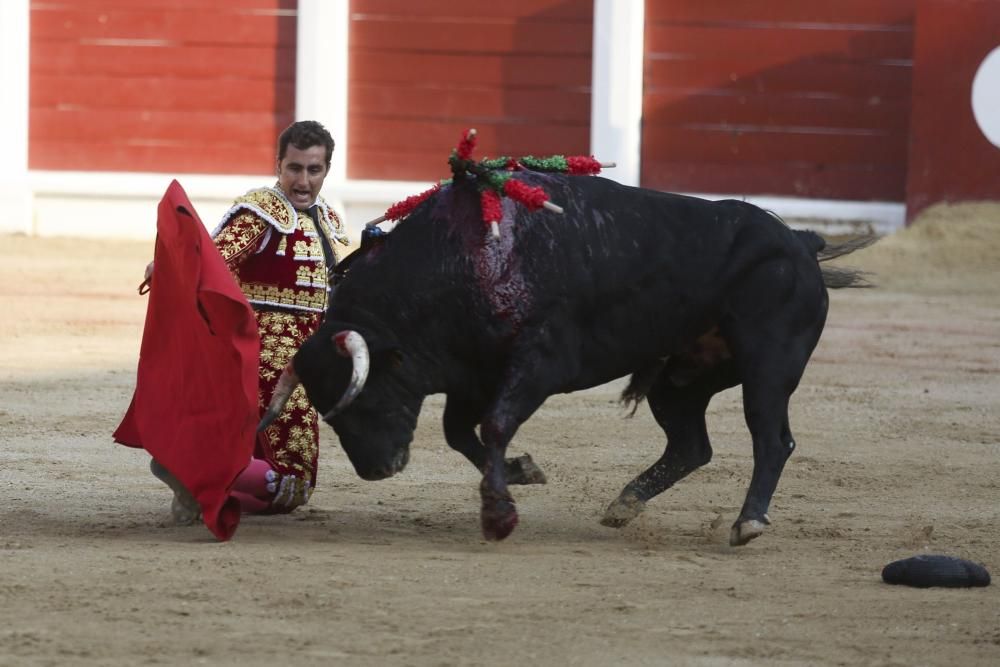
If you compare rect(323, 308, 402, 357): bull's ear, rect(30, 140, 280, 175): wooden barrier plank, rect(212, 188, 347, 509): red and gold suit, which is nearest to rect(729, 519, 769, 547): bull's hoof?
rect(323, 308, 402, 357): bull's ear

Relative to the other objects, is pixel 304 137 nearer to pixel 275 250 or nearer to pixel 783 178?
pixel 275 250

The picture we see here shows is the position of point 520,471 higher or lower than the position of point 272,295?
lower

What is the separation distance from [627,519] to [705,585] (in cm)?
66

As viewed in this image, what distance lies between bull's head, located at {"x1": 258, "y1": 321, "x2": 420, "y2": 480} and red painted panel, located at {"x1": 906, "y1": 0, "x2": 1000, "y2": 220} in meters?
7.35

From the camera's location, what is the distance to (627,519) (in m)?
4.12

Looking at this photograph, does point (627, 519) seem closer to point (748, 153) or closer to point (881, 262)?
point (881, 262)

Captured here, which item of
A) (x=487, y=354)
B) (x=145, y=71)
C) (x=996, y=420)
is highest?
(x=145, y=71)

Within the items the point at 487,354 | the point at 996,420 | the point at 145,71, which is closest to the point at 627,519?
the point at 487,354

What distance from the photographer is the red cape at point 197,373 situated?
3801 millimetres

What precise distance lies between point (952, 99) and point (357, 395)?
7587 mm

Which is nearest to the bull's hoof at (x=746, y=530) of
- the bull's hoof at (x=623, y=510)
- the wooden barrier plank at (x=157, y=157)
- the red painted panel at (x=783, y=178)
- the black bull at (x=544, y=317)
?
the black bull at (x=544, y=317)

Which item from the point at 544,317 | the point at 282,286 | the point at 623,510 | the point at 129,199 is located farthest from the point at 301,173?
the point at 129,199

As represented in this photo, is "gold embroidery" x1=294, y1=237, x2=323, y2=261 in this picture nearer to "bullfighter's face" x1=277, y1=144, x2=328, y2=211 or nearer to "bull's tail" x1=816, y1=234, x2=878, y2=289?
"bullfighter's face" x1=277, y1=144, x2=328, y2=211

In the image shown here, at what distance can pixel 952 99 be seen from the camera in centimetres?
1062
